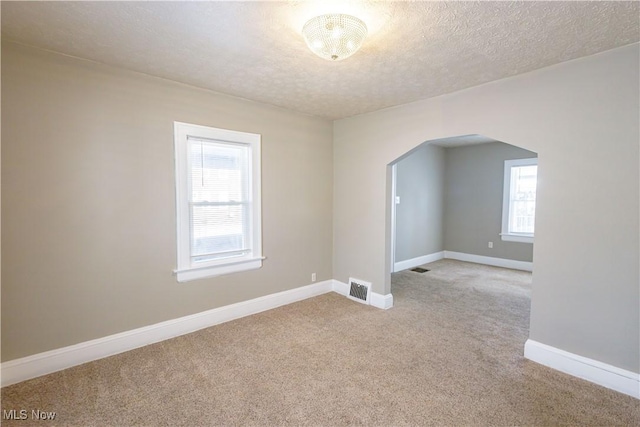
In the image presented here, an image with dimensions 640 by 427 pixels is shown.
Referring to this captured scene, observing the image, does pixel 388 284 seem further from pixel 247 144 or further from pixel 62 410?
pixel 62 410

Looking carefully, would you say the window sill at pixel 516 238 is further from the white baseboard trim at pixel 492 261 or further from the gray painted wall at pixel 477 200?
the white baseboard trim at pixel 492 261

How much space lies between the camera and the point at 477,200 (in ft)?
21.6

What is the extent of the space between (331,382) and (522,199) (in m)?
5.54

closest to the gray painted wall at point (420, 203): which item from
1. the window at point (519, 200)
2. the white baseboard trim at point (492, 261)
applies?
the white baseboard trim at point (492, 261)

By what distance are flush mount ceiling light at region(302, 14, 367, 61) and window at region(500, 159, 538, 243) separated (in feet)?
17.8

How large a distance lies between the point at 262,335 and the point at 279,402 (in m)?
1.04

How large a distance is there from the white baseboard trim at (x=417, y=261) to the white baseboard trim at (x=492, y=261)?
28cm

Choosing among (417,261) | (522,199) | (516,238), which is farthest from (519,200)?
(417,261)

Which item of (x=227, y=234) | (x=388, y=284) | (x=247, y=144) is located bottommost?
(x=388, y=284)

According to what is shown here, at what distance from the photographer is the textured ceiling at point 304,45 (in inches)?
70.0

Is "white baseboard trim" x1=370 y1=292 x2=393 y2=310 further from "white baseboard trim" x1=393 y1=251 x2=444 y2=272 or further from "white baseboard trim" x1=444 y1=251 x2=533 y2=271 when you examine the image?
"white baseboard trim" x1=444 y1=251 x2=533 y2=271

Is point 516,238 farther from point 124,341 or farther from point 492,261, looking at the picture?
point 124,341

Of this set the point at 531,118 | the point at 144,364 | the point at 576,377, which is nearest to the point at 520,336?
the point at 576,377

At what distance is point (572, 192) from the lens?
2439mm
